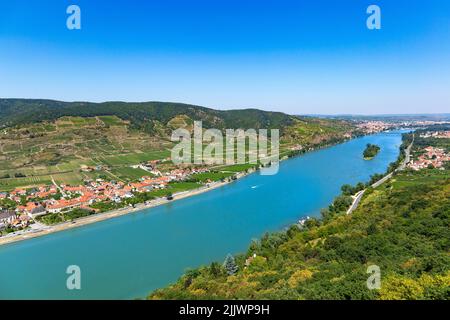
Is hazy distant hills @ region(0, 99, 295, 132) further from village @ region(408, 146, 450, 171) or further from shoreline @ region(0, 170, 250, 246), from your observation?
shoreline @ region(0, 170, 250, 246)

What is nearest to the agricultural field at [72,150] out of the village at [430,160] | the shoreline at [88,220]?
the shoreline at [88,220]

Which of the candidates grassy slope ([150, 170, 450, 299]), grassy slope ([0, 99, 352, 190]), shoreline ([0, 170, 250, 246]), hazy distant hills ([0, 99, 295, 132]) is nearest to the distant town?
shoreline ([0, 170, 250, 246])

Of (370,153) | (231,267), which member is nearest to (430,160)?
(370,153)

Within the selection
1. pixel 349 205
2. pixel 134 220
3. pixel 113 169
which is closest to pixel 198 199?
pixel 134 220
